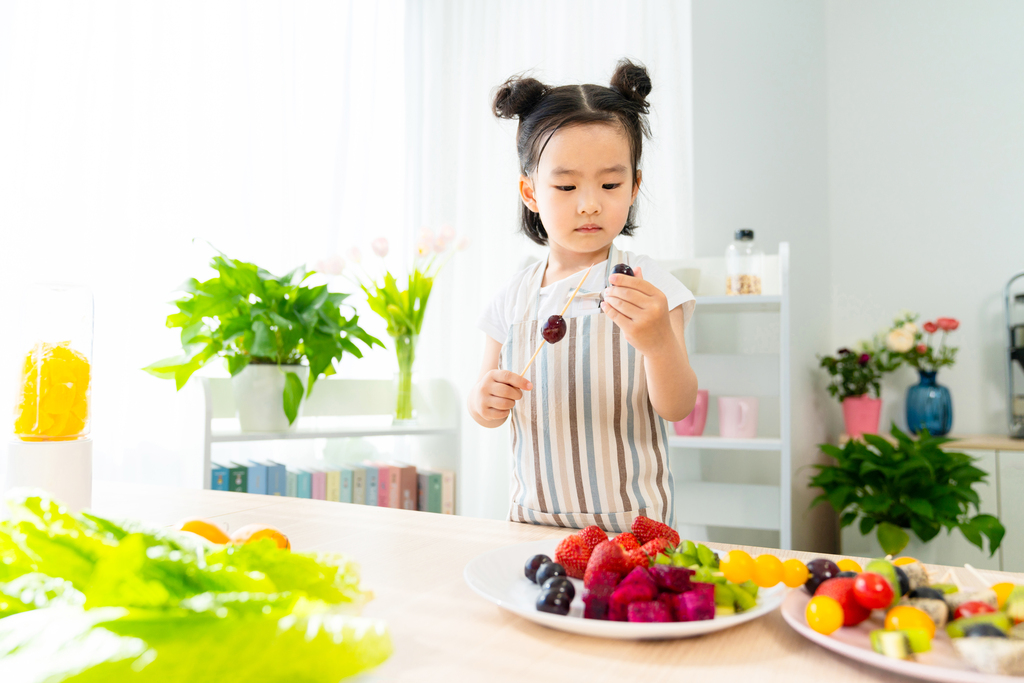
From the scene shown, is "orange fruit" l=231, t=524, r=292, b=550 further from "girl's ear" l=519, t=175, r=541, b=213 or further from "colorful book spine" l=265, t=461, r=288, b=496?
"colorful book spine" l=265, t=461, r=288, b=496

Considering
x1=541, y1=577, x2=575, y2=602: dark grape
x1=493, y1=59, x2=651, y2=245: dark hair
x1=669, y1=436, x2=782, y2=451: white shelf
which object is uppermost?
x1=493, y1=59, x2=651, y2=245: dark hair

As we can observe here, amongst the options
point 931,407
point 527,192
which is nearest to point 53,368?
point 527,192

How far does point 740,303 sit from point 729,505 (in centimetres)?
75

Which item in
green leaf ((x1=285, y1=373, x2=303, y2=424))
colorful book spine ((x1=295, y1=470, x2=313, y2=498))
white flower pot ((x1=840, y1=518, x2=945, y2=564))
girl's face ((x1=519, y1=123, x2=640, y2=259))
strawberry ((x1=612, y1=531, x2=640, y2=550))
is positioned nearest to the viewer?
strawberry ((x1=612, y1=531, x2=640, y2=550))

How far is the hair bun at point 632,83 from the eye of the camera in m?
1.18

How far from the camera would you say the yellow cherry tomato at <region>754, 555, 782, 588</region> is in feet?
1.78

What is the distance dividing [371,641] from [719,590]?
11.0 inches

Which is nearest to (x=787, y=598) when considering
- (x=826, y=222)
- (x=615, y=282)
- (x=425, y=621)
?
(x=425, y=621)

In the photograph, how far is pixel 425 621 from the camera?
1.75 feet

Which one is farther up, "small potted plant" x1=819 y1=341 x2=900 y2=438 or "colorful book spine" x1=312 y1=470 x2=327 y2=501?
"small potted plant" x1=819 y1=341 x2=900 y2=438

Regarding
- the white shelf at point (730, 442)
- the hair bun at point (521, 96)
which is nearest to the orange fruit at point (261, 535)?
the hair bun at point (521, 96)

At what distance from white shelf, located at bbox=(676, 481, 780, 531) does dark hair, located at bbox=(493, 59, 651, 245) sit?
1487mm

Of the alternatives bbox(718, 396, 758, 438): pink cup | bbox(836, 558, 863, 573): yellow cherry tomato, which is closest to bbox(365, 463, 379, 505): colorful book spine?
bbox(718, 396, 758, 438): pink cup

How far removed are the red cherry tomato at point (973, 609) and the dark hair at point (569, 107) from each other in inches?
33.1
